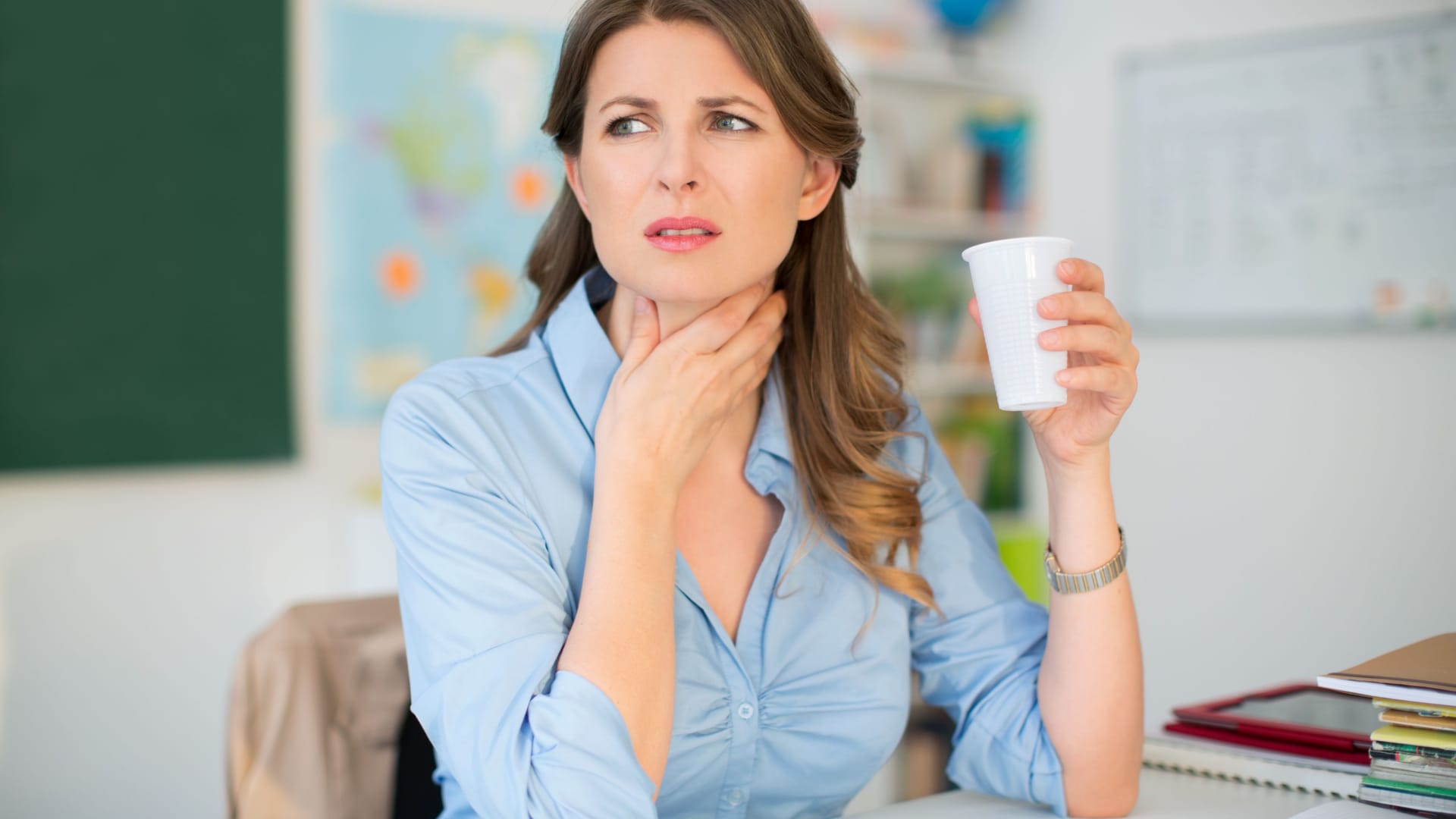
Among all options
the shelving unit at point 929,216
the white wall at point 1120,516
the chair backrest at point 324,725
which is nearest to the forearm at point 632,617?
the chair backrest at point 324,725

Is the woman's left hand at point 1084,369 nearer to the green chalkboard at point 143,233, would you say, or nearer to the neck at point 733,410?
the neck at point 733,410

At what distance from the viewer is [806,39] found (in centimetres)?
128

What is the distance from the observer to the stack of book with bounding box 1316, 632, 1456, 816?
1040 mm

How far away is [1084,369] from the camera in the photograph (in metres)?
1.06

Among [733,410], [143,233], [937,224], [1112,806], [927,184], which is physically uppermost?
[927,184]

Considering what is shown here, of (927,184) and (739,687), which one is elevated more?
(927,184)

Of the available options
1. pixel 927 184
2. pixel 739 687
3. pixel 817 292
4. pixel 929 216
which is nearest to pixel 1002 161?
pixel 927 184

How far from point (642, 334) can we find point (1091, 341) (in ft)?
1.54

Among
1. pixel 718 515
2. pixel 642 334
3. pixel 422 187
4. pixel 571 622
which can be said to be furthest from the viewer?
pixel 422 187

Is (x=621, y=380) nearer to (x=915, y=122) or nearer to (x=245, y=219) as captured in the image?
(x=245, y=219)

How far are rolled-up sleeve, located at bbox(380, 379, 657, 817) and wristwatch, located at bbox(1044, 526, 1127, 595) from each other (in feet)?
1.58

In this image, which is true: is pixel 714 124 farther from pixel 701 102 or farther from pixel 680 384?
pixel 680 384

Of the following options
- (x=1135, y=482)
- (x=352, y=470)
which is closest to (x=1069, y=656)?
(x=352, y=470)

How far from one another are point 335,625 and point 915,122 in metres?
2.96
